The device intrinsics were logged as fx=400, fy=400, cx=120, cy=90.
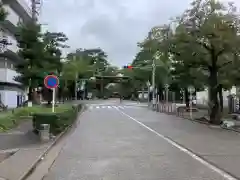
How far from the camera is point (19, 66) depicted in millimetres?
41688

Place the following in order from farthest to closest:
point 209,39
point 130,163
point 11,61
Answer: point 11,61 < point 209,39 < point 130,163

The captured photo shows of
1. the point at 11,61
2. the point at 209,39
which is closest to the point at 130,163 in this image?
the point at 209,39

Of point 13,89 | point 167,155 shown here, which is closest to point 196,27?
point 167,155

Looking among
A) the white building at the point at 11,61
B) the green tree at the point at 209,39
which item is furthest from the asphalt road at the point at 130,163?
the white building at the point at 11,61

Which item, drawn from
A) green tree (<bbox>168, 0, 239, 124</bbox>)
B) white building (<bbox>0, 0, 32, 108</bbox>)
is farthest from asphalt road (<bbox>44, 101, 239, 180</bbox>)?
white building (<bbox>0, 0, 32, 108</bbox>)

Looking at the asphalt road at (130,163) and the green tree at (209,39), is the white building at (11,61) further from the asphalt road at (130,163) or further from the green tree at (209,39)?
the asphalt road at (130,163)

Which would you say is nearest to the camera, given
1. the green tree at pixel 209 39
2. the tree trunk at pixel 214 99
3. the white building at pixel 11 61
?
the green tree at pixel 209 39

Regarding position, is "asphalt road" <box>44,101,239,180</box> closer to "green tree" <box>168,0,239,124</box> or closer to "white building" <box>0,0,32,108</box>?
"green tree" <box>168,0,239,124</box>

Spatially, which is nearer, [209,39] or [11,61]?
[209,39]

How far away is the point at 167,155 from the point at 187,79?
21.1m

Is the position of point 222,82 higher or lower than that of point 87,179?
higher

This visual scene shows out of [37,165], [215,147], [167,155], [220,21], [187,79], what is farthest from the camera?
[187,79]

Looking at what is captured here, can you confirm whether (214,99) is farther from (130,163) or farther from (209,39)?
(130,163)

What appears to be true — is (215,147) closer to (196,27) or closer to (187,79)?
(196,27)
